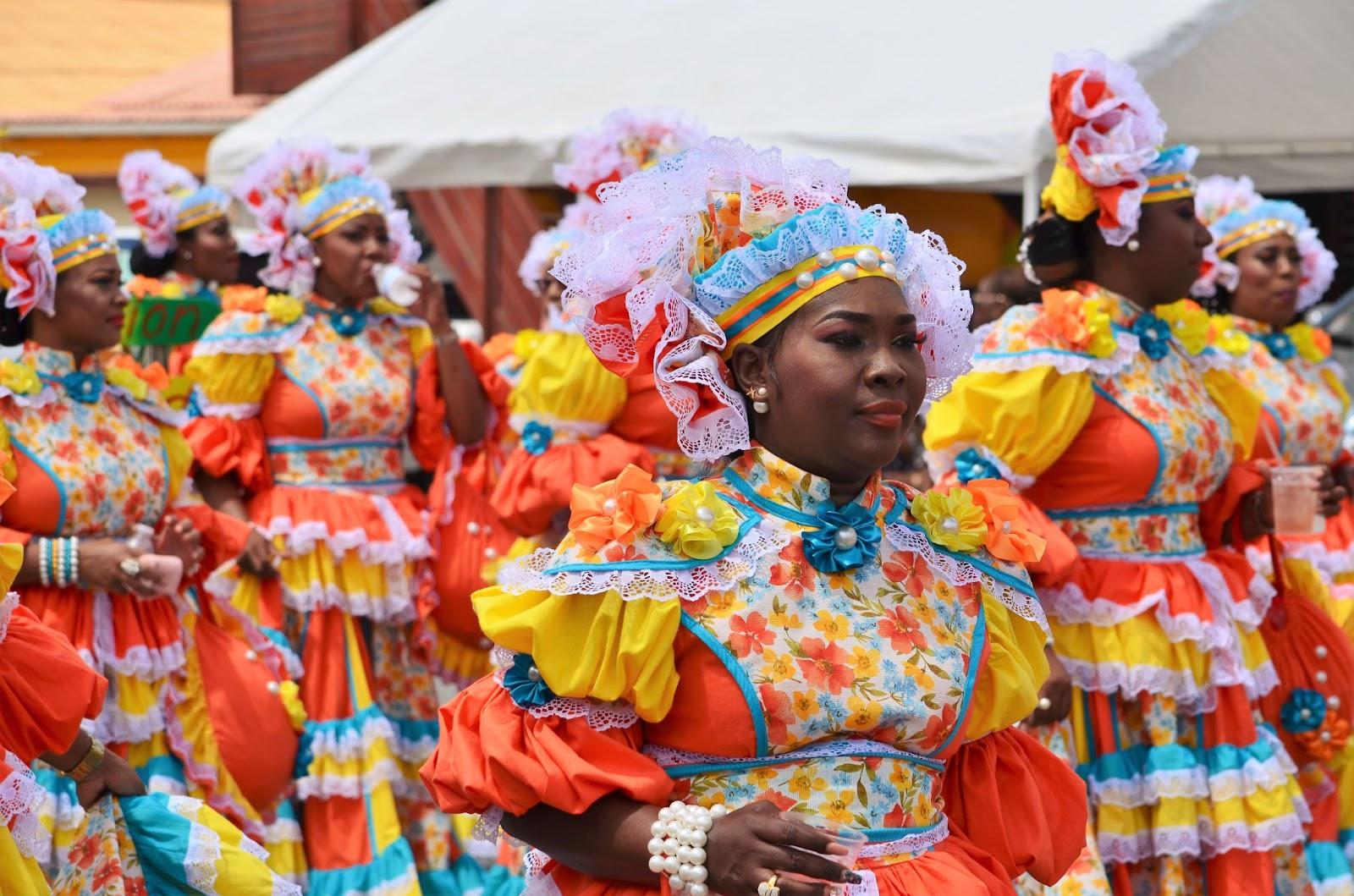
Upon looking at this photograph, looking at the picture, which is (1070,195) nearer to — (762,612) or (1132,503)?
(1132,503)

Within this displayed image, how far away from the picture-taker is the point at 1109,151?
5.22 meters

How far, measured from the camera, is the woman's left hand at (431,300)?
23.1ft

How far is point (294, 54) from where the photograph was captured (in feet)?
52.1

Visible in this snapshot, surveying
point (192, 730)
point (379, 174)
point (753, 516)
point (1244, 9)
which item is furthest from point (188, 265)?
point (753, 516)

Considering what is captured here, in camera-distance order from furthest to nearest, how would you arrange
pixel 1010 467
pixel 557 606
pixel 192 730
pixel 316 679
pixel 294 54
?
pixel 294 54 → pixel 316 679 → pixel 192 730 → pixel 1010 467 → pixel 557 606

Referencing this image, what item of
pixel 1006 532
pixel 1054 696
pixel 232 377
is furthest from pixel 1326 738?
pixel 232 377

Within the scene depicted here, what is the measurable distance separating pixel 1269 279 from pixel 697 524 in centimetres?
511

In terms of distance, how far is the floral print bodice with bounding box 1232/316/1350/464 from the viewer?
7316 millimetres

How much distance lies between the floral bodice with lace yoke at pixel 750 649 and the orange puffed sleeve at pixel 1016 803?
6.3 inches

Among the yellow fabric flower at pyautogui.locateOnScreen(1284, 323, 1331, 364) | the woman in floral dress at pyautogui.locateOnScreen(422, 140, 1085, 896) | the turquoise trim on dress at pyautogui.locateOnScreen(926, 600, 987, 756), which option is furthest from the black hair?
the yellow fabric flower at pyautogui.locateOnScreen(1284, 323, 1331, 364)

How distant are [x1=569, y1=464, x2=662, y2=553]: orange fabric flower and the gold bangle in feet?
4.89

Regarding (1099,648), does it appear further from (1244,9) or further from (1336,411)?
(1244,9)

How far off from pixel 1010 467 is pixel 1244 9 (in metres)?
3.94

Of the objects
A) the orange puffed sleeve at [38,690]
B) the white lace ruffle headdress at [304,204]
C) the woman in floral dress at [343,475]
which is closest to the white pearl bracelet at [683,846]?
the orange puffed sleeve at [38,690]
